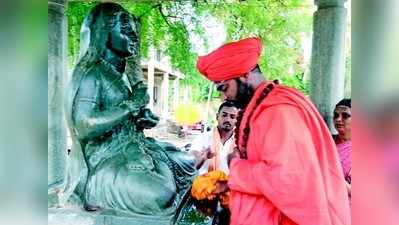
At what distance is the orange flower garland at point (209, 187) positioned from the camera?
7.93 feet

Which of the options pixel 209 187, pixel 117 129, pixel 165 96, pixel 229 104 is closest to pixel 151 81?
pixel 165 96

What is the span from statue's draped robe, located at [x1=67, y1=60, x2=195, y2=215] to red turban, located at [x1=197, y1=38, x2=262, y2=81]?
391 millimetres

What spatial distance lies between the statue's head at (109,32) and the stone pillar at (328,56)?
0.87m

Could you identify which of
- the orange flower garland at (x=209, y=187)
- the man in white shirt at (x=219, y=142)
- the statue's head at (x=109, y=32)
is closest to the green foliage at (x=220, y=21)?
the statue's head at (x=109, y=32)

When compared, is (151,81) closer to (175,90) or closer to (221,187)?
(175,90)

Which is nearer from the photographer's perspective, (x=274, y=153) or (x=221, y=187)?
(x=274, y=153)

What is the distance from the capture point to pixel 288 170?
2.27 meters

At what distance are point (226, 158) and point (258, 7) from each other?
743 millimetres

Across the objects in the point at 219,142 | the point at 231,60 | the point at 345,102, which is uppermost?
the point at 231,60

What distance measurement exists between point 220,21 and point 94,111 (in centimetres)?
76

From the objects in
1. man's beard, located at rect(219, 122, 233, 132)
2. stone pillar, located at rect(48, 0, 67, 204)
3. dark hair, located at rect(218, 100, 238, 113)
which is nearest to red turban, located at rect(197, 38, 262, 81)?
dark hair, located at rect(218, 100, 238, 113)
